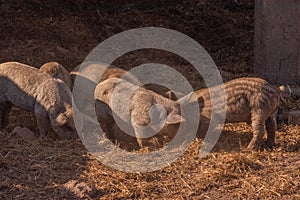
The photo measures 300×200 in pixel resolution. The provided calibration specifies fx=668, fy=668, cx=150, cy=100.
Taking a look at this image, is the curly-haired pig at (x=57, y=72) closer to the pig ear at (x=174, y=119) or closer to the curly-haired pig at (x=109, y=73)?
the curly-haired pig at (x=109, y=73)

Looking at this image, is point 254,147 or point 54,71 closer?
point 254,147

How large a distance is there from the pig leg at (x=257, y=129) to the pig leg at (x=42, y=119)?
237 centimetres

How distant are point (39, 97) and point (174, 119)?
5.50 feet

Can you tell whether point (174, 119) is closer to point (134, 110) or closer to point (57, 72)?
point (134, 110)

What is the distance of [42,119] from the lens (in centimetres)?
775

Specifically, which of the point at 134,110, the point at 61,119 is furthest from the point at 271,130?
the point at 61,119

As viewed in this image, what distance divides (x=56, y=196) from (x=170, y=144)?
1.73 meters

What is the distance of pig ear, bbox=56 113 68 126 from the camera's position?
751 cm

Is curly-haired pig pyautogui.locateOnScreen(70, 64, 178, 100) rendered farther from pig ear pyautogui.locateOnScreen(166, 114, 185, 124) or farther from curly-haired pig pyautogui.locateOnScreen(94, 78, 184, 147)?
pig ear pyautogui.locateOnScreen(166, 114, 185, 124)

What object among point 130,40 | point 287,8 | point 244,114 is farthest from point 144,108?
point 130,40

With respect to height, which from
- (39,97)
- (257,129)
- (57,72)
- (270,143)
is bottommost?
(270,143)

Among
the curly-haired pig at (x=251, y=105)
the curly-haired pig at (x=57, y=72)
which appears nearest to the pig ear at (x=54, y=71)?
the curly-haired pig at (x=57, y=72)

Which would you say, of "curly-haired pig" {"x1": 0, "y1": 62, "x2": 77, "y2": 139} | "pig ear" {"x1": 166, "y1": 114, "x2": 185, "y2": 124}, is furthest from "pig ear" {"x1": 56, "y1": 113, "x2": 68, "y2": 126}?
"pig ear" {"x1": 166, "y1": 114, "x2": 185, "y2": 124}

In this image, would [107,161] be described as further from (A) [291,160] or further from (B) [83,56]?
(B) [83,56]
